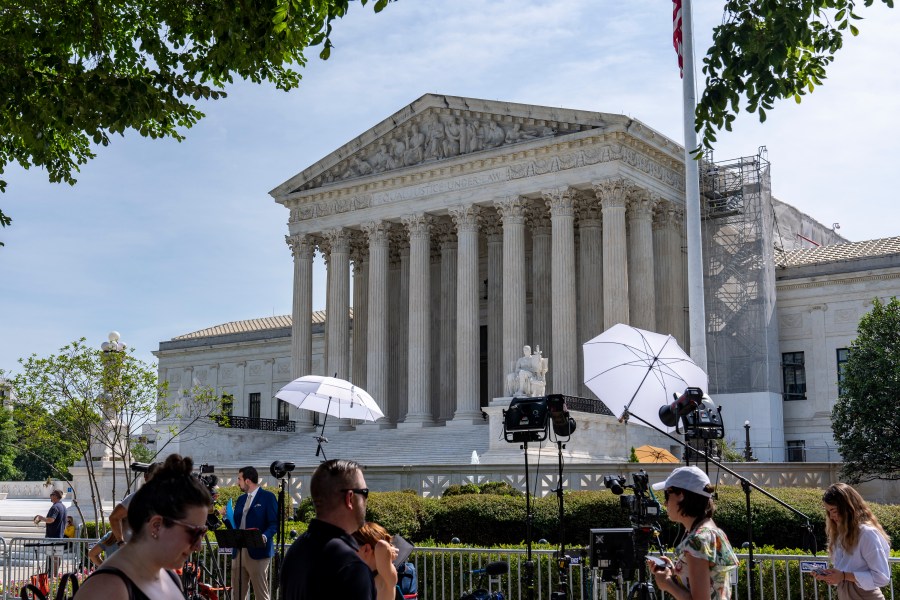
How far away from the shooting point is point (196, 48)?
16.8 meters

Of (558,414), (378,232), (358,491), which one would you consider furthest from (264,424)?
(358,491)

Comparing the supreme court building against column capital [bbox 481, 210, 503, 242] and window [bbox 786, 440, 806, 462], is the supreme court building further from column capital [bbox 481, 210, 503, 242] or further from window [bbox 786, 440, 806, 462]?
window [bbox 786, 440, 806, 462]

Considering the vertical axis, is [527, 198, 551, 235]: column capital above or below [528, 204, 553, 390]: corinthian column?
above

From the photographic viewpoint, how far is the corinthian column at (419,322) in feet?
149

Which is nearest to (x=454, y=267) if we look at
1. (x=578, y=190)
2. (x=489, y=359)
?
(x=489, y=359)

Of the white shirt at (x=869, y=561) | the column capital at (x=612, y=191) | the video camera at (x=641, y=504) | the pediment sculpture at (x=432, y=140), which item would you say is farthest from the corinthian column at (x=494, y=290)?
the white shirt at (x=869, y=561)

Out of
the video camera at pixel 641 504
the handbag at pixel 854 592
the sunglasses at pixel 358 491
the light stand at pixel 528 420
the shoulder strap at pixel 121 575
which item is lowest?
the handbag at pixel 854 592

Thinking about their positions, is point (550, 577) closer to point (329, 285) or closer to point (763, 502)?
point (763, 502)

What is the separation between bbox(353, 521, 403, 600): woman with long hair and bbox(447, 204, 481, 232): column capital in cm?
3871

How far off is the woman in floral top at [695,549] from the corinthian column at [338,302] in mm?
43144

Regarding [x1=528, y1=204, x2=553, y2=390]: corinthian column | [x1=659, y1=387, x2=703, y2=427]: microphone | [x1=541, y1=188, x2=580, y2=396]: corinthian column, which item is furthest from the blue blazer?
[x1=528, y1=204, x2=553, y2=390]: corinthian column

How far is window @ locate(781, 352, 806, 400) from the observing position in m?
46.8

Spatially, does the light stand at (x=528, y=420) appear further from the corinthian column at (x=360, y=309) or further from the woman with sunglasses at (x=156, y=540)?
the corinthian column at (x=360, y=309)

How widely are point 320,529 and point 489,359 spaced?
42.5 metres
